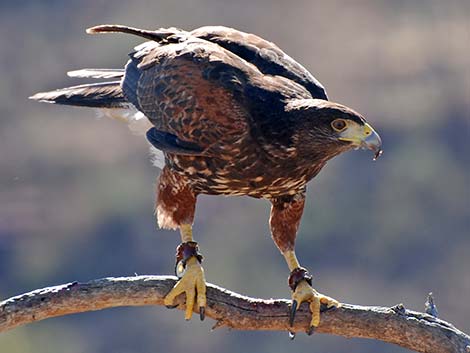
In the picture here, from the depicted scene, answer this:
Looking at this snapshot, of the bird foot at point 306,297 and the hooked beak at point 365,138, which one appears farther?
the bird foot at point 306,297

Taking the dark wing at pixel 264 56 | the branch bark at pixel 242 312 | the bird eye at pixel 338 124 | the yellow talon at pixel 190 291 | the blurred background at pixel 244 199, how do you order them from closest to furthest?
1. the branch bark at pixel 242 312
2. the bird eye at pixel 338 124
3. the yellow talon at pixel 190 291
4. the dark wing at pixel 264 56
5. the blurred background at pixel 244 199

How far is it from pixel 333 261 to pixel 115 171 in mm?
4632

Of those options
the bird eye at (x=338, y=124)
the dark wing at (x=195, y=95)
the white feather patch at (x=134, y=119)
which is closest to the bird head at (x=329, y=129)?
the bird eye at (x=338, y=124)

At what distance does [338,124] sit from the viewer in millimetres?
8086

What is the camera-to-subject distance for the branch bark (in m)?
7.70

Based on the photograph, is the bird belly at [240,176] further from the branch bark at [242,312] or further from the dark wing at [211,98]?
the branch bark at [242,312]

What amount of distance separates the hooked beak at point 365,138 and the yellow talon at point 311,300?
942 mm

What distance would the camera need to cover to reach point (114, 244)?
73.3 ft

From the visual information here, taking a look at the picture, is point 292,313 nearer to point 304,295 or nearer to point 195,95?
point 304,295

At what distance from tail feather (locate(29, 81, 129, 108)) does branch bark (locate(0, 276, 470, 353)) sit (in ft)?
5.98

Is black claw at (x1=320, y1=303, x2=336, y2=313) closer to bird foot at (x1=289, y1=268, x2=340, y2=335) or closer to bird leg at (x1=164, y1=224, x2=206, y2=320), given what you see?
bird foot at (x1=289, y1=268, x2=340, y2=335)

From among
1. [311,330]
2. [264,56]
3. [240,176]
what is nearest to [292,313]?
[311,330]

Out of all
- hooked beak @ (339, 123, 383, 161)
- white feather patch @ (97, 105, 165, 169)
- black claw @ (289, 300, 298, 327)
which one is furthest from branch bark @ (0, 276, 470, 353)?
white feather patch @ (97, 105, 165, 169)

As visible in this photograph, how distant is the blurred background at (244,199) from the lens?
20.4 metres
